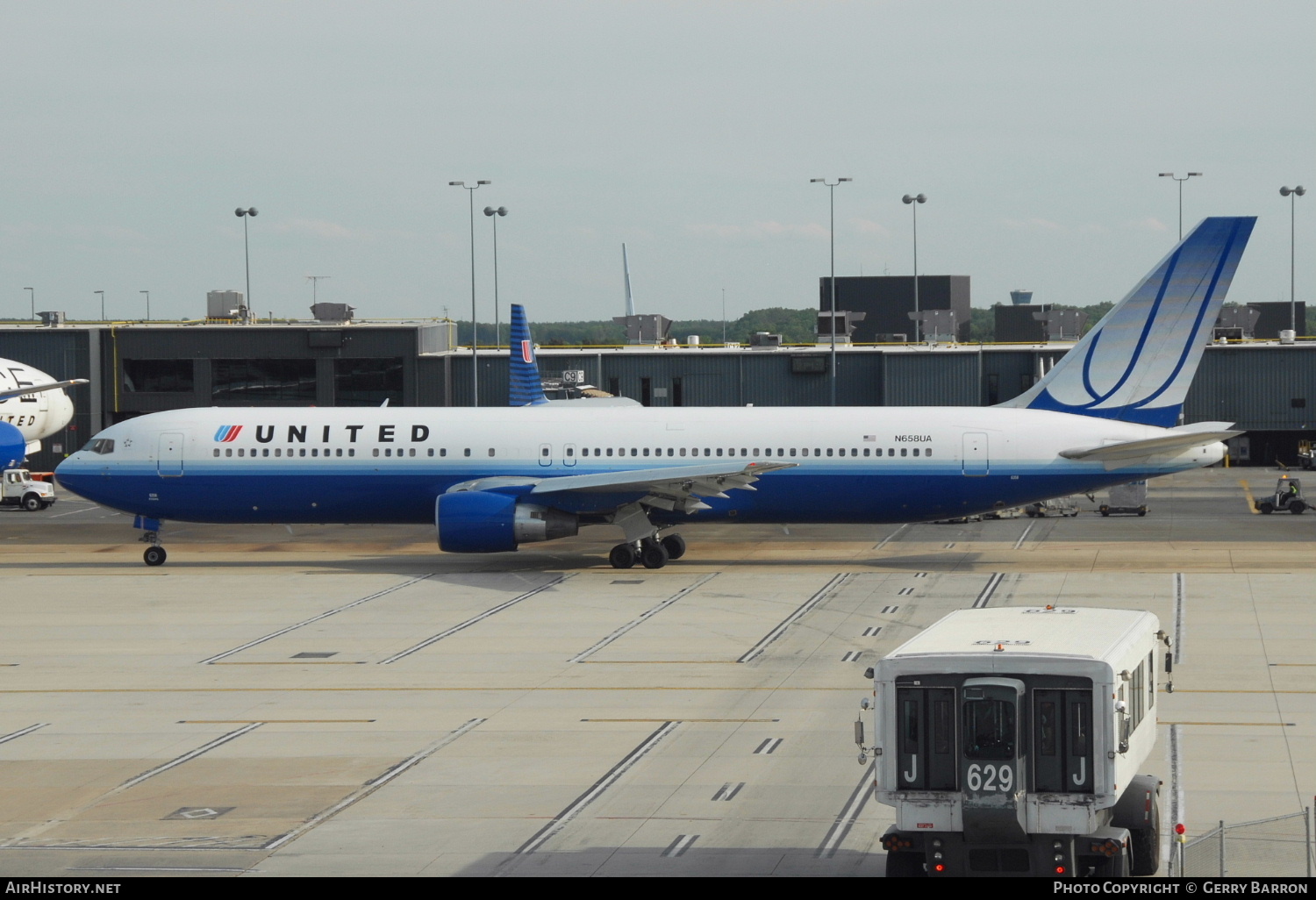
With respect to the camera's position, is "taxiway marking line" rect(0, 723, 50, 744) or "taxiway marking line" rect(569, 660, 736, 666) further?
"taxiway marking line" rect(569, 660, 736, 666)

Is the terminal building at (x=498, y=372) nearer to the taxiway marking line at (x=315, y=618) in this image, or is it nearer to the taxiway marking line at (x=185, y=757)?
the taxiway marking line at (x=315, y=618)

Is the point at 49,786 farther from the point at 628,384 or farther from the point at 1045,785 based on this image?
the point at 628,384

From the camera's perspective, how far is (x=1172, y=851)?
15.9 meters

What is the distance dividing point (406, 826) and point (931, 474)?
26.8 metres

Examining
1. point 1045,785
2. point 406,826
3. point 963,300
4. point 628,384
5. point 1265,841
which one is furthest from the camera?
point 963,300

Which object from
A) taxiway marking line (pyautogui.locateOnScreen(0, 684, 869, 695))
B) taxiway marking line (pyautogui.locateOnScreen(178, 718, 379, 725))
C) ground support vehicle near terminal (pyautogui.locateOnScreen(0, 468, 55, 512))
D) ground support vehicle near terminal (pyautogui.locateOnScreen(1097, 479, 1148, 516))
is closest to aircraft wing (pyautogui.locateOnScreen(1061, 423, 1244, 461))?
ground support vehicle near terminal (pyautogui.locateOnScreen(1097, 479, 1148, 516))

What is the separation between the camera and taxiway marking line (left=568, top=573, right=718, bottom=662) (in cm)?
3000

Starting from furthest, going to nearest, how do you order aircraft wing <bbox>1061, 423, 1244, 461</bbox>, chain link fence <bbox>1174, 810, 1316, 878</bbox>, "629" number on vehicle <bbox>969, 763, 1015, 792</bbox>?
aircraft wing <bbox>1061, 423, 1244, 461</bbox>
chain link fence <bbox>1174, 810, 1316, 878</bbox>
"629" number on vehicle <bbox>969, 763, 1015, 792</bbox>

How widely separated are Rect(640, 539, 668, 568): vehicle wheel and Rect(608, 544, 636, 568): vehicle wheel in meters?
0.28

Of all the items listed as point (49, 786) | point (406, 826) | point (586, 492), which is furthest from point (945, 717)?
point (586, 492)

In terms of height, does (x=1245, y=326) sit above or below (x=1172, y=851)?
above

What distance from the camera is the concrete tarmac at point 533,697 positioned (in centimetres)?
1795

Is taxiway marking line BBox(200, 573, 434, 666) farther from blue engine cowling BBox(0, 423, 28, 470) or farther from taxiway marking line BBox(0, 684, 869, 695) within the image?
blue engine cowling BBox(0, 423, 28, 470)

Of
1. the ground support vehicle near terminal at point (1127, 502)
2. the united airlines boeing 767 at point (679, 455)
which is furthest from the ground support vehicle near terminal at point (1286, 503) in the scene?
the united airlines boeing 767 at point (679, 455)
